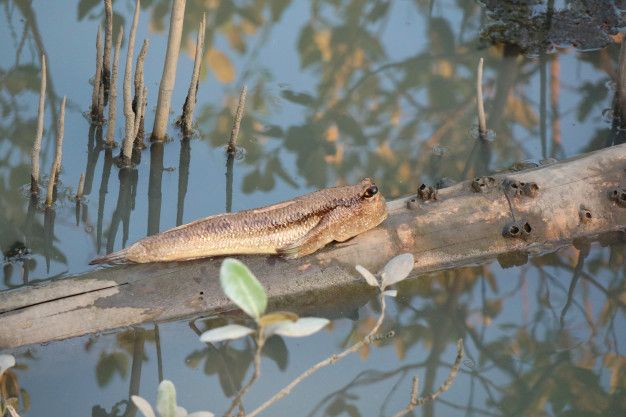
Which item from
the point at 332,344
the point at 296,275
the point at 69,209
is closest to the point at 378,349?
the point at 332,344

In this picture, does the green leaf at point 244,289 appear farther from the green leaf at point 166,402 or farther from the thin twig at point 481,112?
the thin twig at point 481,112

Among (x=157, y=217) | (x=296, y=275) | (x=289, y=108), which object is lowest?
(x=296, y=275)

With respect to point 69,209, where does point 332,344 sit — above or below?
below

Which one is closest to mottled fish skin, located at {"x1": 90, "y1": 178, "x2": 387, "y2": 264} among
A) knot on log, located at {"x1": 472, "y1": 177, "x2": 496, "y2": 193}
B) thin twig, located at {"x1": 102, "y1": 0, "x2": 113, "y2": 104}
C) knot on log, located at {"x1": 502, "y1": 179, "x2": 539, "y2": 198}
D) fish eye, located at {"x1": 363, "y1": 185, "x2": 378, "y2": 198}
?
fish eye, located at {"x1": 363, "y1": 185, "x2": 378, "y2": 198}

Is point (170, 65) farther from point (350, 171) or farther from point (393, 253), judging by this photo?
point (393, 253)

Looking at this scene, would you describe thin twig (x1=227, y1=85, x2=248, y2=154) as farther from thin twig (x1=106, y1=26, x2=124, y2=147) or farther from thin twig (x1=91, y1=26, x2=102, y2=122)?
thin twig (x1=91, y1=26, x2=102, y2=122)

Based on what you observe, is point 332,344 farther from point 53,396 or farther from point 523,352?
point 53,396
